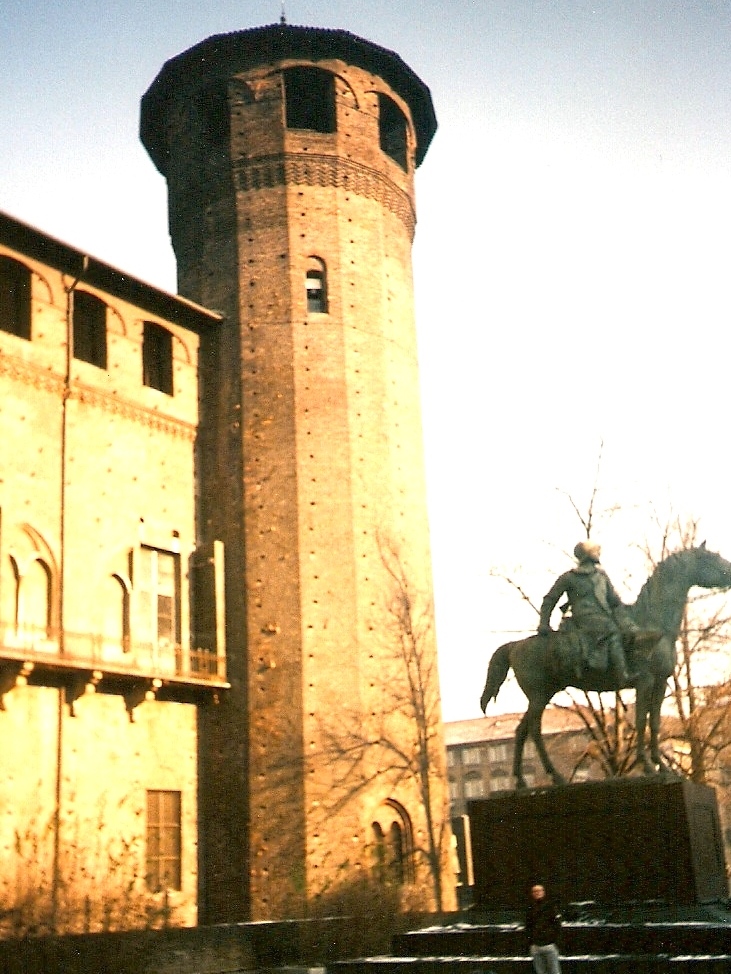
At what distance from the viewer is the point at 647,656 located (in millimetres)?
12914

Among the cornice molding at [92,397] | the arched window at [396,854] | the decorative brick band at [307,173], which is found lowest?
the arched window at [396,854]

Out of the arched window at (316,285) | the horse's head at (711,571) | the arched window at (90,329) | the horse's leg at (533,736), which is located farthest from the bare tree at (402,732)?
the horse's head at (711,571)

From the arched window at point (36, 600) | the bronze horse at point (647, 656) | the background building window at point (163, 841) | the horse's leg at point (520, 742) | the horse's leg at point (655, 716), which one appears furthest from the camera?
the background building window at point (163, 841)

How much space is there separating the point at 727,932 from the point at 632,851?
5.48ft

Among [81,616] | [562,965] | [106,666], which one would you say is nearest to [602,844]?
[562,965]

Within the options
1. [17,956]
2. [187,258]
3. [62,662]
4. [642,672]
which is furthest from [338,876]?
[187,258]

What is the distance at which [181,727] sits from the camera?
20781 millimetres

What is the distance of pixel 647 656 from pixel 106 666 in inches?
364

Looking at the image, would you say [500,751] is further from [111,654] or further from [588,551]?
[588,551]

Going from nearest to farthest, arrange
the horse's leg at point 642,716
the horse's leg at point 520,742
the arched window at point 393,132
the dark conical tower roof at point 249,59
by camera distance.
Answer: the horse's leg at point 642,716, the horse's leg at point 520,742, the dark conical tower roof at point 249,59, the arched window at point 393,132

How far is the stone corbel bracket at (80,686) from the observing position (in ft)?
60.8

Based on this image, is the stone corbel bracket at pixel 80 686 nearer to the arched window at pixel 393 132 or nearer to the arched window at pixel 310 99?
the arched window at pixel 310 99

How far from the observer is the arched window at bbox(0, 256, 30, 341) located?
19844mm

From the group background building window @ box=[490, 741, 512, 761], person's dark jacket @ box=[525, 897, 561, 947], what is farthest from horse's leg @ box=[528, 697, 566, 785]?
background building window @ box=[490, 741, 512, 761]
